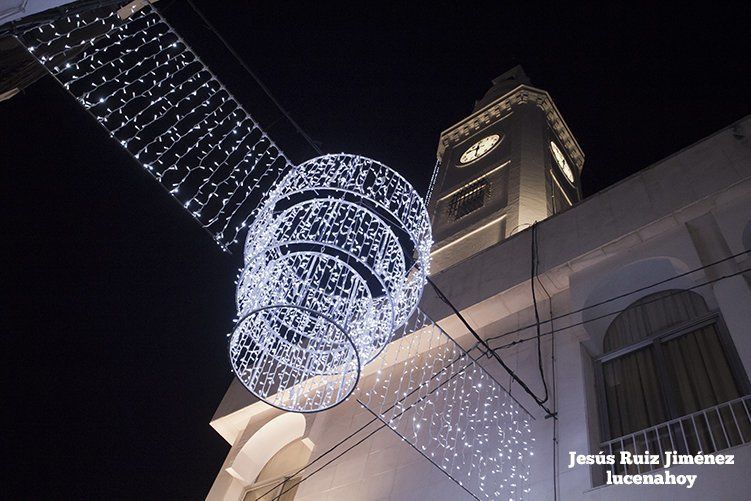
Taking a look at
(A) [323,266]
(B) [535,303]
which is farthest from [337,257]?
(B) [535,303]

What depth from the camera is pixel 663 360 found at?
242 inches

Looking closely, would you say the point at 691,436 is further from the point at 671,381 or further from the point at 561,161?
the point at 561,161

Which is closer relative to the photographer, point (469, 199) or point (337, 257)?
point (337, 257)

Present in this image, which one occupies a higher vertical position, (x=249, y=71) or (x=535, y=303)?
(x=249, y=71)

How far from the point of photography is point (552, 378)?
21.6ft

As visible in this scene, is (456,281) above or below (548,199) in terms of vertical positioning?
above

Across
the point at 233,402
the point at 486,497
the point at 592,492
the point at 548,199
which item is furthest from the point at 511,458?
the point at 548,199

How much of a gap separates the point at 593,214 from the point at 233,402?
6.52 meters

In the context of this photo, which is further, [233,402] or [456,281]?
[233,402]

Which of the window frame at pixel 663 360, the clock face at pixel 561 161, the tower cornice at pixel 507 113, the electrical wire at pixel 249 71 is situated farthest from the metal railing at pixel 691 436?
the tower cornice at pixel 507 113

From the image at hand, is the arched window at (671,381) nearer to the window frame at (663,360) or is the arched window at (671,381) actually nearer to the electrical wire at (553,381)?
the window frame at (663,360)

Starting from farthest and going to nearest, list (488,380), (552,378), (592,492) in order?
(488,380), (552,378), (592,492)

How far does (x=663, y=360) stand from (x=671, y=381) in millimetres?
295

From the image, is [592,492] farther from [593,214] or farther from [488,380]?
[593,214]
